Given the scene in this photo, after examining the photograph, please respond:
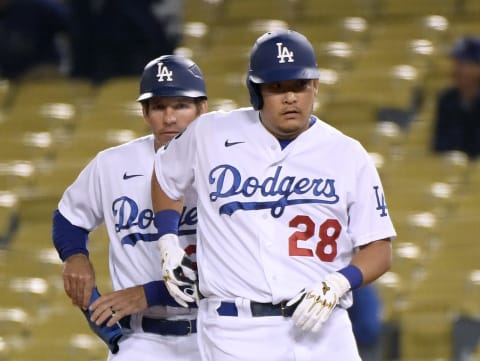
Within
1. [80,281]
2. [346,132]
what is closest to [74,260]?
[80,281]

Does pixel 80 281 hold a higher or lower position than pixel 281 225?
lower

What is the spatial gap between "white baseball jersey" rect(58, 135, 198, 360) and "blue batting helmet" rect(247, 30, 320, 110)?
2.07 feet

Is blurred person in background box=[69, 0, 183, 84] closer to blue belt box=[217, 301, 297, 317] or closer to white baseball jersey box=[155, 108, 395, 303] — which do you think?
white baseball jersey box=[155, 108, 395, 303]

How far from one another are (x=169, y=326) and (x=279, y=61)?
116 cm

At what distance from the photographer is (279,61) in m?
4.55

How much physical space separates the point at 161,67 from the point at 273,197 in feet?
3.31

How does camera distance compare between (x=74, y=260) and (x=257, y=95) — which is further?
(x=74, y=260)

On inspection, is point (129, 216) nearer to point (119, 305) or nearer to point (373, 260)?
point (119, 305)

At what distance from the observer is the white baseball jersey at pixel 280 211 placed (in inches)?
178

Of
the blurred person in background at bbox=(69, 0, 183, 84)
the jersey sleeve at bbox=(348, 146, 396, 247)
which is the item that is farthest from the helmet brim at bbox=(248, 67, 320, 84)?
the blurred person in background at bbox=(69, 0, 183, 84)

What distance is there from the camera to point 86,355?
26.4 feet

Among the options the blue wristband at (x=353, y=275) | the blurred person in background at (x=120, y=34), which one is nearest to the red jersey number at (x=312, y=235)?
the blue wristband at (x=353, y=275)

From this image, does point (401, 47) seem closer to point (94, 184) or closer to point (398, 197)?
point (398, 197)

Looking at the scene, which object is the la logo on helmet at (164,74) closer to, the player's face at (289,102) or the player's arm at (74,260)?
the player's arm at (74,260)
